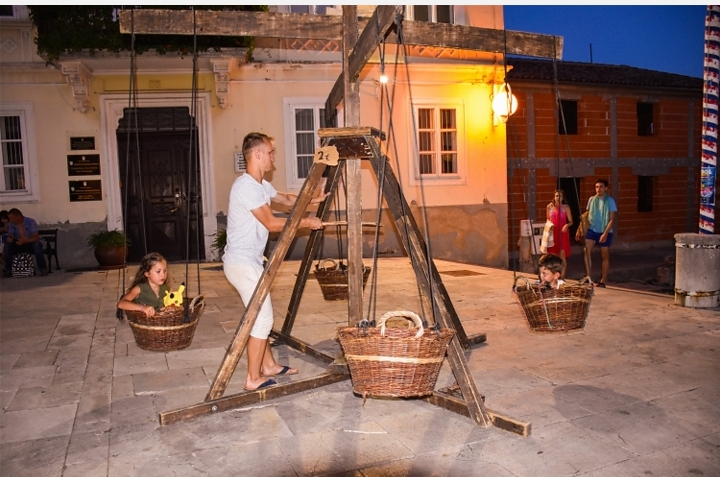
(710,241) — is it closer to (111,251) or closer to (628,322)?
(628,322)

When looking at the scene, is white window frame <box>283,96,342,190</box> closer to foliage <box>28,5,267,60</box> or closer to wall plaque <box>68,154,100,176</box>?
foliage <box>28,5,267,60</box>

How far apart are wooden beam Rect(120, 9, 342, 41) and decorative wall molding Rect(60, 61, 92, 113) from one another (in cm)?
880

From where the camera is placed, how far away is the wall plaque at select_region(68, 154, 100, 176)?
12.6 meters

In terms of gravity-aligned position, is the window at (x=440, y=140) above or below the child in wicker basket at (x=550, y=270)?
above

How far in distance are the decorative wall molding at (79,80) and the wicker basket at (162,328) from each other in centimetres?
904

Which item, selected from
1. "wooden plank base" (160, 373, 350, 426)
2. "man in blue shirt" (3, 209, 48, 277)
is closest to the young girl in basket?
"wooden plank base" (160, 373, 350, 426)

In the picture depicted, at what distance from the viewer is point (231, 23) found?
4.27 m

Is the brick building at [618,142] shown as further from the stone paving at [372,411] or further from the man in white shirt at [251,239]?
the man in white shirt at [251,239]

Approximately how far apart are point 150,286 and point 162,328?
66cm

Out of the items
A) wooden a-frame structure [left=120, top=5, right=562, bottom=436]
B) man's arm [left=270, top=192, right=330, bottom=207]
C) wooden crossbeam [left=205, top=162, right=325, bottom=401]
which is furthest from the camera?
man's arm [left=270, top=192, right=330, bottom=207]

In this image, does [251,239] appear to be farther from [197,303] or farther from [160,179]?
[160,179]

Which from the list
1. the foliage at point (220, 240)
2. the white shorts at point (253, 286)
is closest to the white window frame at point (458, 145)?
the foliage at point (220, 240)

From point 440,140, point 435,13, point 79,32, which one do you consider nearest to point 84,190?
point 79,32

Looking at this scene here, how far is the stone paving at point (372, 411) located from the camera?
3242mm
